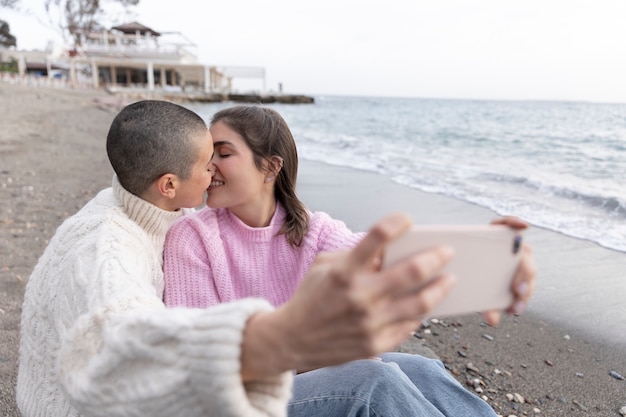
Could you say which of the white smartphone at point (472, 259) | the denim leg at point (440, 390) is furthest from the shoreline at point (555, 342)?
→ the white smartphone at point (472, 259)

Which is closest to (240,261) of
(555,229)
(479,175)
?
(555,229)

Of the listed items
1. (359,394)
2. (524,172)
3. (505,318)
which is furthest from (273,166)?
(524,172)

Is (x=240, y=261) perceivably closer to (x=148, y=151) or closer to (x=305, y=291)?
(x=148, y=151)

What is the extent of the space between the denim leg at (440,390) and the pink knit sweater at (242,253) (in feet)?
1.95

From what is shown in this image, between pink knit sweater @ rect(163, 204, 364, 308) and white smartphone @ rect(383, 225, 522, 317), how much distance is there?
1.22m

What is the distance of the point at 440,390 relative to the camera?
1877mm

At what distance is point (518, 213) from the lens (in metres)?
7.50

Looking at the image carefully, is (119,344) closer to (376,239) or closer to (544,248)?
(376,239)

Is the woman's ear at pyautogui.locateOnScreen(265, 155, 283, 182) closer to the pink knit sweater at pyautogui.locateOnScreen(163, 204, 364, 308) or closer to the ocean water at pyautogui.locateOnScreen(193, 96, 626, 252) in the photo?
the pink knit sweater at pyautogui.locateOnScreen(163, 204, 364, 308)

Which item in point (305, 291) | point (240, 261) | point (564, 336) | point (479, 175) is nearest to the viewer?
point (305, 291)

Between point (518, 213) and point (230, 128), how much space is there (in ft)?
20.7

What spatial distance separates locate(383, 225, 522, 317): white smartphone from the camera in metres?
0.86

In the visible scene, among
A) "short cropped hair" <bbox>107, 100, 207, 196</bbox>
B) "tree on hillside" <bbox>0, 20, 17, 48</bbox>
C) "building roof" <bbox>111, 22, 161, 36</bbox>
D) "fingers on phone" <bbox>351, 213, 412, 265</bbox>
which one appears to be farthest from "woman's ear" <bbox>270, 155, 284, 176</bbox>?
"tree on hillside" <bbox>0, 20, 17, 48</bbox>

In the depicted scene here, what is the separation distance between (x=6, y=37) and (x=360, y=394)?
65.5 meters
